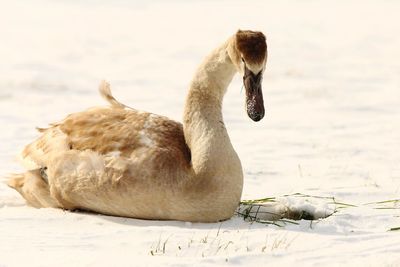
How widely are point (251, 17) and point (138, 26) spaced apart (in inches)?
120

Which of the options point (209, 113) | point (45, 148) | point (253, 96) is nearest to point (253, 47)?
point (253, 96)

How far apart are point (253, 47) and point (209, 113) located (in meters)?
0.85

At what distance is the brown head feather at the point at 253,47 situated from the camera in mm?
7891

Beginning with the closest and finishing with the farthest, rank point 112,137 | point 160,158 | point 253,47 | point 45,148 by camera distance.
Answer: point 253,47 → point 160,158 → point 112,137 → point 45,148

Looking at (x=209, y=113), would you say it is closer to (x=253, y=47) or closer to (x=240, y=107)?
(x=253, y=47)

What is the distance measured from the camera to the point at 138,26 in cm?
2411

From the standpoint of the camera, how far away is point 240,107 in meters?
15.8

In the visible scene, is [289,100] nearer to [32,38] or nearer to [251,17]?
[32,38]

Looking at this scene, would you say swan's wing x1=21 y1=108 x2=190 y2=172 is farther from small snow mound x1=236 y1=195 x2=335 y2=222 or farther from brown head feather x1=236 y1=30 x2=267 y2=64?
brown head feather x1=236 y1=30 x2=267 y2=64

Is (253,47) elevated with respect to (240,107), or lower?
elevated

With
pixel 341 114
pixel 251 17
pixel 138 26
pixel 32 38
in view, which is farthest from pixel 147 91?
pixel 251 17

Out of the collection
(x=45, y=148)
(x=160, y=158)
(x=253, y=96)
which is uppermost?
(x=253, y=96)

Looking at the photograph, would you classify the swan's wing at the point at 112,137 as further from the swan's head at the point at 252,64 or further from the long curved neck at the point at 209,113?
the swan's head at the point at 252,64

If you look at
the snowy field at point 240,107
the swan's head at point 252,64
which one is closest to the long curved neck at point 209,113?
the swan's head at point 252,64
